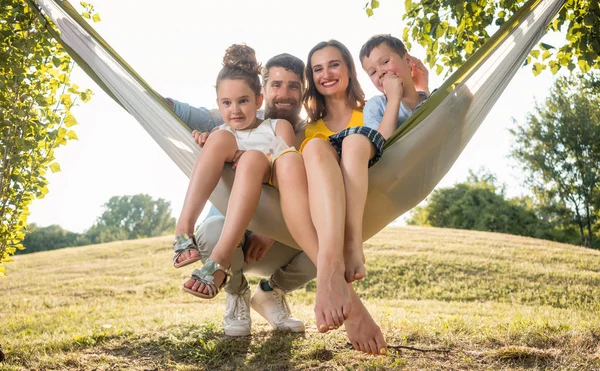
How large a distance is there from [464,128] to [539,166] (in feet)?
48.4

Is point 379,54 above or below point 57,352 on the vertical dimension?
above

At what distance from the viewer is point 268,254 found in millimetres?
2566

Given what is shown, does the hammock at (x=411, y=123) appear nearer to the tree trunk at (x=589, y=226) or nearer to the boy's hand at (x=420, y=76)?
the boy's hand at (x=420, y=76)

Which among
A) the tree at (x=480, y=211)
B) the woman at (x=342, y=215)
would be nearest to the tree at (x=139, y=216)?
the tree at (x=480, y=211)

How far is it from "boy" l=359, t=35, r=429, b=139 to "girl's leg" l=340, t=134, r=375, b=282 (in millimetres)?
355

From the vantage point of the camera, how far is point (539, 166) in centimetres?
1564

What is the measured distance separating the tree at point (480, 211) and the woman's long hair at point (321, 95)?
13.9 meters

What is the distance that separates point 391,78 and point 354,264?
2.85 feet

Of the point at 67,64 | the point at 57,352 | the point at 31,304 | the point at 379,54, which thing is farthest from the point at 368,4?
the point at 31,304

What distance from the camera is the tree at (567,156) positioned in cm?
1491

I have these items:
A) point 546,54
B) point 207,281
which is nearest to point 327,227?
point 207,281

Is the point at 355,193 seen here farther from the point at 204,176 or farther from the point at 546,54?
the point at 546,54

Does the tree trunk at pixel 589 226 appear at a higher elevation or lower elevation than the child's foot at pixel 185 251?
higher

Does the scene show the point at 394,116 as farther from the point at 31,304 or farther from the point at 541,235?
the point at 541,235
